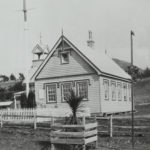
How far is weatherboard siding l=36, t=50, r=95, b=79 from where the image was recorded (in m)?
31.4

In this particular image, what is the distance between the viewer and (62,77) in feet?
107

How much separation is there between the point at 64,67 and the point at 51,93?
2639 mm

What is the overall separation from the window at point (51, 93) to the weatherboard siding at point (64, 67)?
2.96 ft

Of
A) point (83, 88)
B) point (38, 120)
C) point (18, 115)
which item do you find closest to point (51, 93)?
point (83, 88)

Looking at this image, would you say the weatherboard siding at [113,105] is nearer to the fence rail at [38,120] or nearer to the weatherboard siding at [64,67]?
the weatherboard siding at [64,67]

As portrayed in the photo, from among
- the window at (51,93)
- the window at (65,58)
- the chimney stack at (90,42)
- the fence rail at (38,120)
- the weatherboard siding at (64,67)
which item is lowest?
the fence rail at (38,120)

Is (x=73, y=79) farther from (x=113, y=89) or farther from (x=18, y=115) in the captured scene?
(x=18, y=115)

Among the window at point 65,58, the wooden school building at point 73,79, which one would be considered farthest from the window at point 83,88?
the window at point 65,58

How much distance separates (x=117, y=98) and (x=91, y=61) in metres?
7.44

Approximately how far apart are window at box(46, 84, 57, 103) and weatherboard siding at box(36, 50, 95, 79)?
0.90 m

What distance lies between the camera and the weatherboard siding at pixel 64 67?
31.4m

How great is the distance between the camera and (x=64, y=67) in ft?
106

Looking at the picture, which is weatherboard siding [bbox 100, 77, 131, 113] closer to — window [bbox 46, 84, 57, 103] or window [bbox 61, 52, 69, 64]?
window [bbox 61, 52, 69, 64]

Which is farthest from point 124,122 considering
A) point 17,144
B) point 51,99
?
point 51,99
